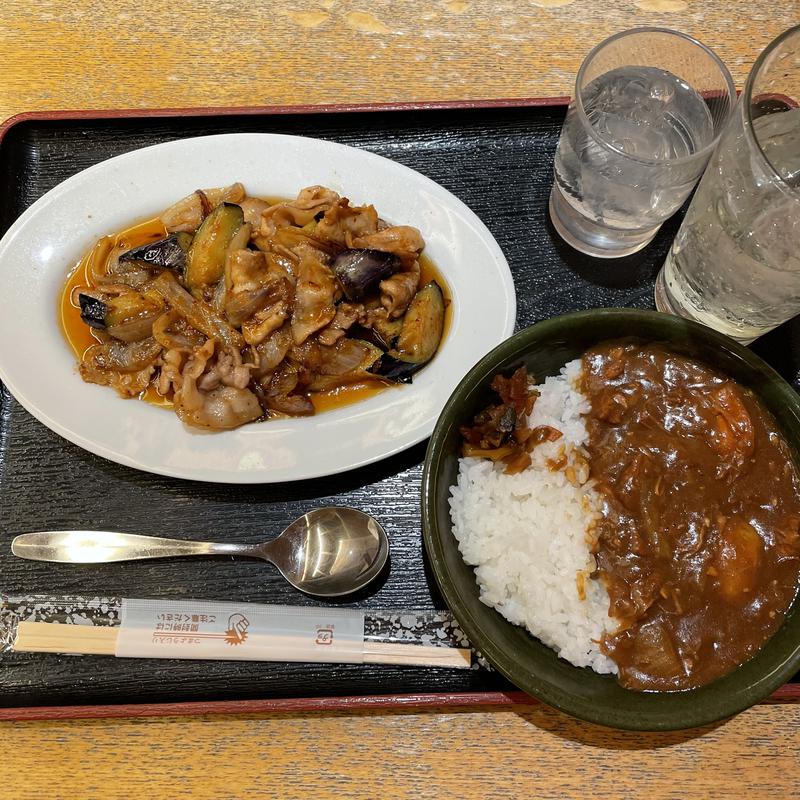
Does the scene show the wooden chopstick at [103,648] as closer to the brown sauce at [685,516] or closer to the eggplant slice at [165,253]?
the brown sauce at [685,516]

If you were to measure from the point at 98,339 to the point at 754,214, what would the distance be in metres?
2.30

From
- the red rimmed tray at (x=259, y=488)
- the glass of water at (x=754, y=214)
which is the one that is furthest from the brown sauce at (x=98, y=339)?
the glass of water at (x=754, y=214)

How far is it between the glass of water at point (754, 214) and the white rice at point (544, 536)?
61 cm

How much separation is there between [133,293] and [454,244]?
1217 mm

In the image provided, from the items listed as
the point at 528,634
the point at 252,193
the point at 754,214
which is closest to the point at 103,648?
the point at 528,634

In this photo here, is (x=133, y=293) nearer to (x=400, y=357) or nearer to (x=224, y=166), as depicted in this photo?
(x=224, y=166)

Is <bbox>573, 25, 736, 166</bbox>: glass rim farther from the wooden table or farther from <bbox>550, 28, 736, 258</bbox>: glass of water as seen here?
the wooden table

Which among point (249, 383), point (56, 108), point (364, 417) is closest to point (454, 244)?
point (364, 417)

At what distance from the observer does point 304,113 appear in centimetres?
263

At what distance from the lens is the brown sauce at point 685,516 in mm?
1777

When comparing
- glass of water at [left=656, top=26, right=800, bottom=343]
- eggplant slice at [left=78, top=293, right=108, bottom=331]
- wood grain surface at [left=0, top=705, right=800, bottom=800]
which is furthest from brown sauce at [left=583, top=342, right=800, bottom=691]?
eggplant slice at [left=78, top=293, right=108, bottom=331]

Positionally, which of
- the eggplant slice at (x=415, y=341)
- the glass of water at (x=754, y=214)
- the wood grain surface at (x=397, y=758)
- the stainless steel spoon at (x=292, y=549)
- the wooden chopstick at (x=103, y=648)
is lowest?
the wood grain surface at (x=397, y=758)

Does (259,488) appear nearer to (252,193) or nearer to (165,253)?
(165,253)

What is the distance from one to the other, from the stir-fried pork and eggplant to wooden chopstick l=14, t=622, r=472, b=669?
2.50ft
